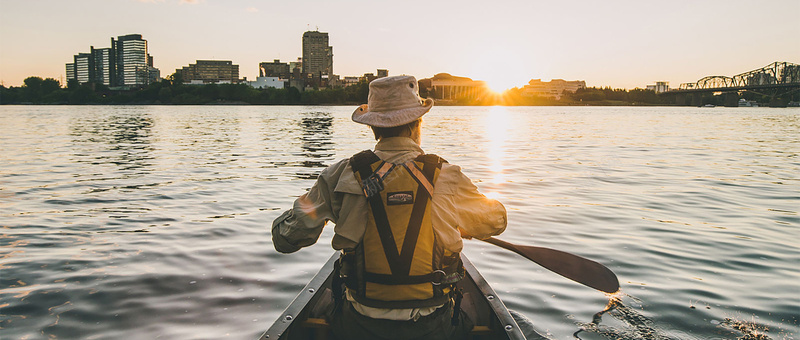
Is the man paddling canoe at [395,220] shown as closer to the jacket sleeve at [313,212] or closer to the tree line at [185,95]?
the jacket sleeve at [313,212]

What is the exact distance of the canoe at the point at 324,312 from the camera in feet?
12.0

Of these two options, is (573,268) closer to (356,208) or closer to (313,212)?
(356,208)

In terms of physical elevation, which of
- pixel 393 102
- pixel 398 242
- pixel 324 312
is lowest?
pixel 324 312

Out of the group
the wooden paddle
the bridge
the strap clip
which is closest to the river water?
the wooden paddle

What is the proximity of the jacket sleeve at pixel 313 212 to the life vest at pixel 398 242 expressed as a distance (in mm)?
194

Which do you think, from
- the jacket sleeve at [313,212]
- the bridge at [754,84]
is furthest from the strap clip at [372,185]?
the bridge at [754,84]

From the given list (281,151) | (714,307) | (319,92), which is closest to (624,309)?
(714,307)

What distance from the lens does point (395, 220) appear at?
2.96 meters

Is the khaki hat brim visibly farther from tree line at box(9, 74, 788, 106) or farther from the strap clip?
tree line at box(9, 74, 788, 106)

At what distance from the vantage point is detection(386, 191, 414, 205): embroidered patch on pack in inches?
114

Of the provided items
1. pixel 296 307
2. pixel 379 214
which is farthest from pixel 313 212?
pixel 296 307

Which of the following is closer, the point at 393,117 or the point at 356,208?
the point at 356,208

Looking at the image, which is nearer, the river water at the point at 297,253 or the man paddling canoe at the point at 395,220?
the man paddling canoe at the point at 395,220

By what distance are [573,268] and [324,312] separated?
236 cm
